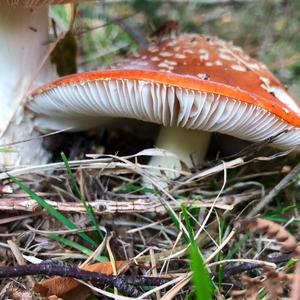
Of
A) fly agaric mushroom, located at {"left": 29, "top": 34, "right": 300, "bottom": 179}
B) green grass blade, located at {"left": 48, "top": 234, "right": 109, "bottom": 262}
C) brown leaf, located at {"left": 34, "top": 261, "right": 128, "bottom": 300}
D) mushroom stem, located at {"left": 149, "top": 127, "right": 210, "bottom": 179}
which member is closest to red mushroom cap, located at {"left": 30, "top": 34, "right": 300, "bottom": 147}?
fly agaric mushroom, located at {"left": 29, "top": 34, "right": 300, "bottom": 179}

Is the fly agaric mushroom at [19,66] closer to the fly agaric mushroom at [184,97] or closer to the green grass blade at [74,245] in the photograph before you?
the fly agaric mushroom at [184,97]

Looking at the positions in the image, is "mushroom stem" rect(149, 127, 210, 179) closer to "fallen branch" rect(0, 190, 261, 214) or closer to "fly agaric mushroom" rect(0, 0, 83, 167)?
"fallen branch" rect(0, 190, 261, 214)

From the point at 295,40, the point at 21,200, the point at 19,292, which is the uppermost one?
the point at 295,40

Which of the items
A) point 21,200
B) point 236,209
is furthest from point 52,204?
point 236,209

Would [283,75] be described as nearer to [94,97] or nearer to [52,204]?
[94,97]

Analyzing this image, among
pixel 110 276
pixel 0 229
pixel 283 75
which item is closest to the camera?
pixel 110 276

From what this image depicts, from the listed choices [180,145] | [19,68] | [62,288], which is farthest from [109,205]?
[19,68]

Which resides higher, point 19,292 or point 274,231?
point 274,231

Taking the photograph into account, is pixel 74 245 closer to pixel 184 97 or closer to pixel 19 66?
pixel 184 97

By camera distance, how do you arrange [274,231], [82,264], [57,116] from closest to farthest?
1. [274,231]
2. [82,264]
3. [57,116]
